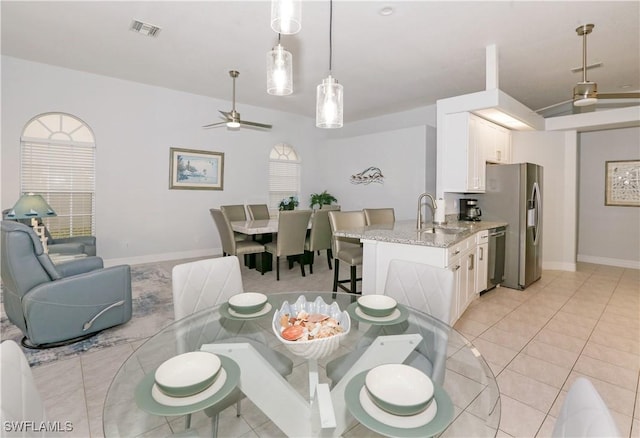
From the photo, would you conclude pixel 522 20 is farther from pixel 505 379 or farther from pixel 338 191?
pixel 338 191

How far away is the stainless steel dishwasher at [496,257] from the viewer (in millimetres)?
3922

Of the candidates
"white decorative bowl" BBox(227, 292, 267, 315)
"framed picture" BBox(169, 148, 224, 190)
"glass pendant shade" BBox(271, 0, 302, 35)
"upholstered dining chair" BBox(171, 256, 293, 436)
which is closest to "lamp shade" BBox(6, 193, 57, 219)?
"upholstered dining chair" BBox(171, 256, 293, 436)

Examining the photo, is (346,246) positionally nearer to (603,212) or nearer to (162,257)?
(162,257)

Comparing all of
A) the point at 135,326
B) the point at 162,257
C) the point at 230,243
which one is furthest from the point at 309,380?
the point at 162,257

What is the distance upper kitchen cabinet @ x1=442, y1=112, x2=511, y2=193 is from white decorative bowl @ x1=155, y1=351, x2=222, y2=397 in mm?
3793

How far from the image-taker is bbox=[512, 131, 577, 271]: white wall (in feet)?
16.9

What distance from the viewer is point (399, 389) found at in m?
0.89

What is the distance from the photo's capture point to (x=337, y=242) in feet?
12.3

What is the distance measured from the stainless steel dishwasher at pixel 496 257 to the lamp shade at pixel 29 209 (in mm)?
4903

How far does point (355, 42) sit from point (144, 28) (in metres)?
2.33

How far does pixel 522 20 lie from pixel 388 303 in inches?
131

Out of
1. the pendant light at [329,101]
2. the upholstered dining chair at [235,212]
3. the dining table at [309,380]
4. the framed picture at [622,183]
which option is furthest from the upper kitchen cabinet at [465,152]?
the upholstered dining chair at [235,212]

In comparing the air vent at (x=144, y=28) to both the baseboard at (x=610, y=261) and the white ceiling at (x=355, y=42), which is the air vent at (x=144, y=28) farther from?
the baseboard at (x=610, y=261)

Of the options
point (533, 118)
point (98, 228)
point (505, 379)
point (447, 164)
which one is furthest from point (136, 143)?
point (533, 118)
